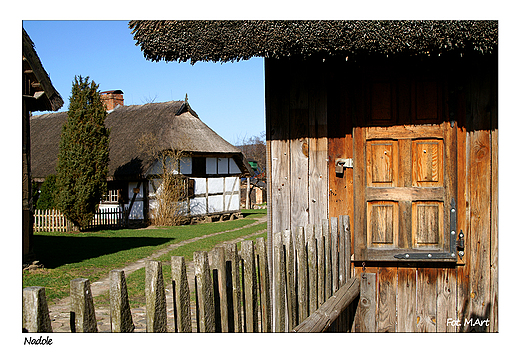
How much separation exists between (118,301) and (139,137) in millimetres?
22232

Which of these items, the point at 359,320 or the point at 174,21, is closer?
the point at 174,21

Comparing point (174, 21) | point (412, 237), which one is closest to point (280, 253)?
point (412, 237)

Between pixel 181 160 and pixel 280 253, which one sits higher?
pixel 181 160

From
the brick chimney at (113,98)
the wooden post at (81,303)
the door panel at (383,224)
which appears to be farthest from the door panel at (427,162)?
the brick chimney at (113,98)

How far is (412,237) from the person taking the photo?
386 cm

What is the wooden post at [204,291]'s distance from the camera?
2072 mm

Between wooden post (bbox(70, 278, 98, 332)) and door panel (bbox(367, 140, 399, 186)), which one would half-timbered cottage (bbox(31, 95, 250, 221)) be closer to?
door panel (bbox(367, 140, 399, 186))

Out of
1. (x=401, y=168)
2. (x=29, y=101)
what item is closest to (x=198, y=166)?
(x=29, y=101)

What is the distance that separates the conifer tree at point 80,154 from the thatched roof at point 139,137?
269 centimetres

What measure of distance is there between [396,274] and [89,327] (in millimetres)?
3022

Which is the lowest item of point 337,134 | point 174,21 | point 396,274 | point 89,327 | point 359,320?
point 359,320

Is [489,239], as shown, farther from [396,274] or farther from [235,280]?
[235,280]

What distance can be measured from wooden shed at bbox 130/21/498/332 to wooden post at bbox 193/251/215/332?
1.96m

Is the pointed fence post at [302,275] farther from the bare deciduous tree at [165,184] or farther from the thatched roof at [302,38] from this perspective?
the bare deciduous tree at [165,184]
